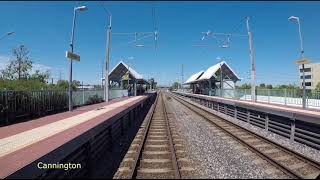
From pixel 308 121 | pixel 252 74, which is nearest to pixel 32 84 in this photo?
pixel 308 121

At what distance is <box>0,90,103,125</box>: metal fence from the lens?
1331cm

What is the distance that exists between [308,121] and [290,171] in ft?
13.6

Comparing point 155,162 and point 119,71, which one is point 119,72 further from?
point 155,162

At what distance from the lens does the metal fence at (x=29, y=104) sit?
13312 mm

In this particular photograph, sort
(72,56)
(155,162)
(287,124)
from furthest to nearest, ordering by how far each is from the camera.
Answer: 1. (72,56)
2. (287,124)
3. (155,162)

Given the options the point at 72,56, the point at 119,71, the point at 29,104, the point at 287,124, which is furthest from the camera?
the point at 119,71

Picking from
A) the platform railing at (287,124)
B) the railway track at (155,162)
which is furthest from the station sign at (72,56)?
the platform railing at (287,124)

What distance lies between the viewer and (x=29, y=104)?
1539cm

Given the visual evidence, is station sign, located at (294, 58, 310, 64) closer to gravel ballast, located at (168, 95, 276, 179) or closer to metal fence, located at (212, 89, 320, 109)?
metal fence, located at (212, 89, 320, 109)

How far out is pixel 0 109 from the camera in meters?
12.9

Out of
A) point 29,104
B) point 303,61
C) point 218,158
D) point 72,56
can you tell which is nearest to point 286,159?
point 218,158

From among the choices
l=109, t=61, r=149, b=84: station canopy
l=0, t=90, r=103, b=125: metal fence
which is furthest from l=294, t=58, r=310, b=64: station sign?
l=109, t=61, r=149, b=84: station canopy

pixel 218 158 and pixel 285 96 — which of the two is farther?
pixel 285 96

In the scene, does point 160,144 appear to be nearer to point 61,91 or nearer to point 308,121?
point 308,121
